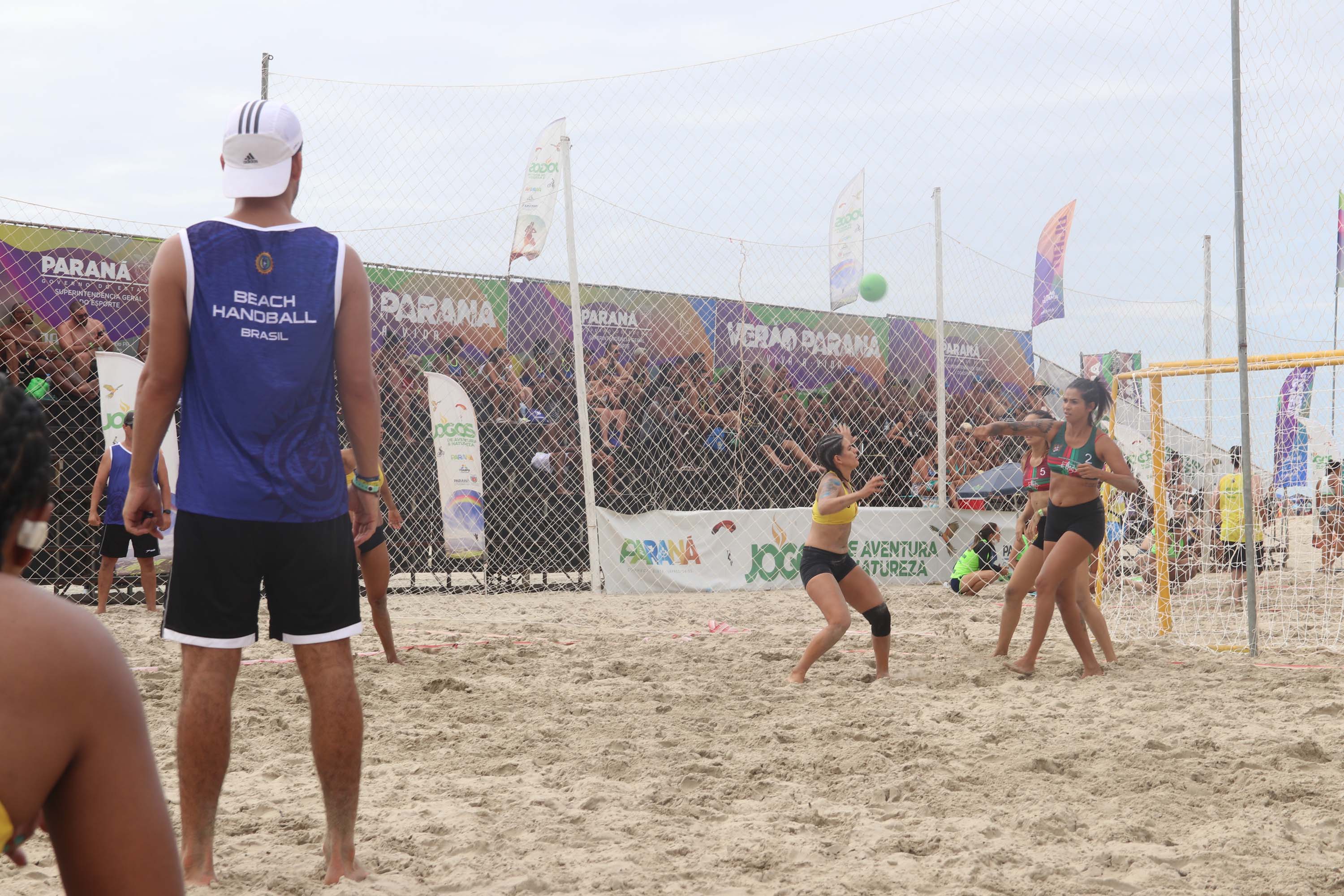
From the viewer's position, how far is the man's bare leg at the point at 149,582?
7941 millimetres

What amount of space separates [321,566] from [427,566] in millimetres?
6960

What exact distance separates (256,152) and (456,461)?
261 inches

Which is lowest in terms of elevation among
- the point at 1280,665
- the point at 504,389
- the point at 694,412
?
the point at 1280,665

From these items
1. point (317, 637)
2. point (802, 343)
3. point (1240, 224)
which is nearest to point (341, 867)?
point (317, 637)

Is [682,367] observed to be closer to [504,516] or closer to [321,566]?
Result: [504,516]

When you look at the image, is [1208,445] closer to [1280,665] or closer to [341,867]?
[1280,665]

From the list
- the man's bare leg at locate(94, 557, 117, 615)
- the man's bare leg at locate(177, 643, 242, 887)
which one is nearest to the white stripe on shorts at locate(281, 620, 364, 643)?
the man's bare leg at locate(177, 643, 242, 887)

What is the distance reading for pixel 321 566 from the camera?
2.43 meters

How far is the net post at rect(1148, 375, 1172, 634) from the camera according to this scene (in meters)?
7.28

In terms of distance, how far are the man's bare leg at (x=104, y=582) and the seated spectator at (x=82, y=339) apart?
1.28 metres

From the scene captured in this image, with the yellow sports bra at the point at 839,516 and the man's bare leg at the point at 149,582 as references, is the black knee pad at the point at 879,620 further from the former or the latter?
the man's bare leg at the point at 149,582

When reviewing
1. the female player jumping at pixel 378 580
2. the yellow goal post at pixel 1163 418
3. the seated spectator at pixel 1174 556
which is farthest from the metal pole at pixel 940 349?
the female player jumping at pixel 378 580

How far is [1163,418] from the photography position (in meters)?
7.31

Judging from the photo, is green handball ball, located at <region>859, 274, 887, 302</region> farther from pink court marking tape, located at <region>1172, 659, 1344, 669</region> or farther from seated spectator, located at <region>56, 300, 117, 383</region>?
seated spectator, located at <region>56, 300, 117, 383</region>
